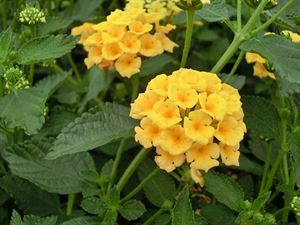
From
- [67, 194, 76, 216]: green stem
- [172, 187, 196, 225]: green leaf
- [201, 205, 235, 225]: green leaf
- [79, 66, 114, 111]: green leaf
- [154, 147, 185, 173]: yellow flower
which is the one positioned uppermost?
[154, 147, 185, 173]: yellow flower

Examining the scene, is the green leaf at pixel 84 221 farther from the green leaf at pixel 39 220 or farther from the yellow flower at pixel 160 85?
the yellow flower at pixel 160 85

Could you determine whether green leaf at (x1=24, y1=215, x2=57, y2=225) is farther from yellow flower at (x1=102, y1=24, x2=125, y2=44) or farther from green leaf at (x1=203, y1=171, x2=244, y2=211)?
yellow flower at (x1=102, y1=24, x2=125, y2=44)

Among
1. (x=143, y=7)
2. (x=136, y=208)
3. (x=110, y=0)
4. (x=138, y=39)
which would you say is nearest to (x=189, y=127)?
(x=136, y=208)

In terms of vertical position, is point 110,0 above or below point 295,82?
below

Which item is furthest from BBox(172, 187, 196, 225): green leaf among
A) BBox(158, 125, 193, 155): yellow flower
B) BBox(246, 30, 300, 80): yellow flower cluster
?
BBox(246, 30, 300, 80): yellow flower cluster

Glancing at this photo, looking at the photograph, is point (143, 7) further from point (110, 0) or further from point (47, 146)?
point (110, 0)
